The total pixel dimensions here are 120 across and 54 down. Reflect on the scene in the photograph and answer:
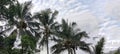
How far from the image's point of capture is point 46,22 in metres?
45.4

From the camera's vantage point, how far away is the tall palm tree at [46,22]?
1762 inches

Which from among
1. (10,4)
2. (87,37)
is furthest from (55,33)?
(10,4)

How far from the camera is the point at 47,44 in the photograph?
45781 millimetres

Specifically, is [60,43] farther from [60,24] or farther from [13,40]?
[13,40]

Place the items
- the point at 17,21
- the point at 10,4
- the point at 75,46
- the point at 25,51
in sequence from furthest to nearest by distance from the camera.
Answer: the point at 75,46, the point at 17,21, the point at 25,51, the point at 10,4

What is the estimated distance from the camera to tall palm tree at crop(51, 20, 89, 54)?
44062 millimetres

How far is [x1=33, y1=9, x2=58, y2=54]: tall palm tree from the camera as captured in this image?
4475 centimetres

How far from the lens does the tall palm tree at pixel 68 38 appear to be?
44062mm

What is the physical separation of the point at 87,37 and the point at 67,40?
117 inches

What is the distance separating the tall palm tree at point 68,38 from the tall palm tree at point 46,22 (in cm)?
138

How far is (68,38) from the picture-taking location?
146 feet

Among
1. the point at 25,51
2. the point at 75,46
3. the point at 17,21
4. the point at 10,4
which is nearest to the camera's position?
the point at 10,4

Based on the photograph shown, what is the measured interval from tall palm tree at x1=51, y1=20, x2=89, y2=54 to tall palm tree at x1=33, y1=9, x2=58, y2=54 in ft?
4.54

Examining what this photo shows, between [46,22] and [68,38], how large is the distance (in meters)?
4.15
